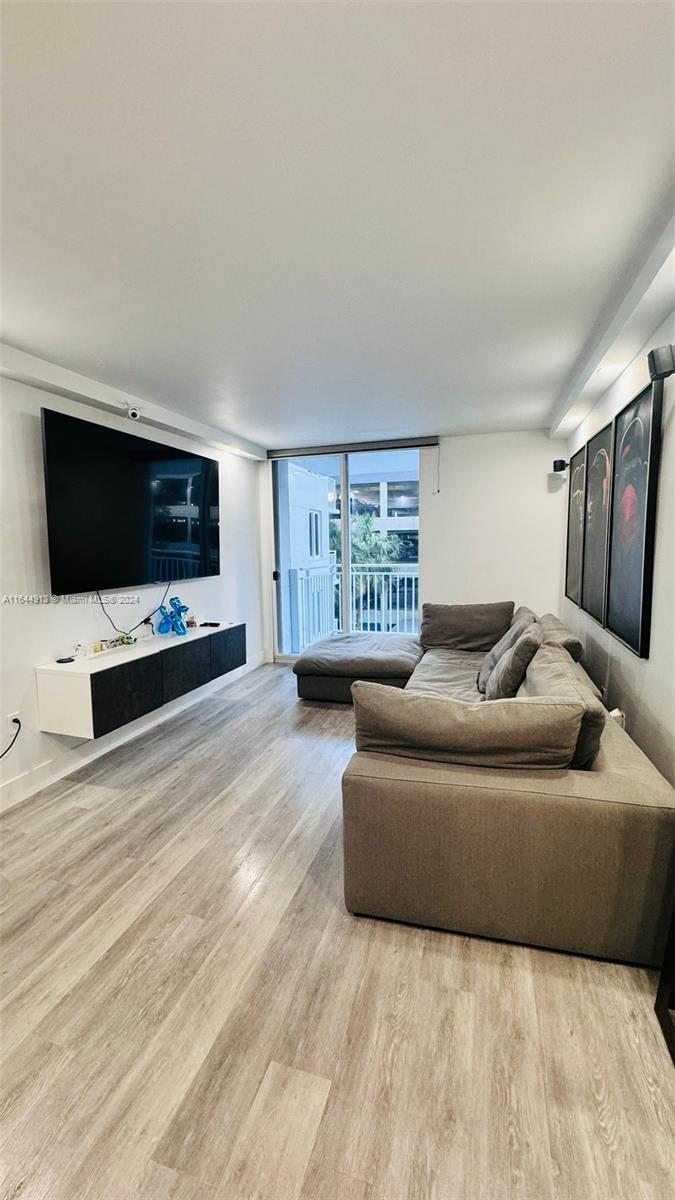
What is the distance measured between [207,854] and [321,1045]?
100cm

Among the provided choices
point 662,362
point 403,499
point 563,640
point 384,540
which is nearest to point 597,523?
point 563,640

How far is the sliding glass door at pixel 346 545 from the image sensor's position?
17.2 feet

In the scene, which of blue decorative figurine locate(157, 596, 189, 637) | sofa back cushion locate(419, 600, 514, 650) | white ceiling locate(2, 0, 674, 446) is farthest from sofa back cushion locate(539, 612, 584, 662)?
blue decorative figurine locate(157, 596, 189, 637)

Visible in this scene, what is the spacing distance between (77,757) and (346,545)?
318cm

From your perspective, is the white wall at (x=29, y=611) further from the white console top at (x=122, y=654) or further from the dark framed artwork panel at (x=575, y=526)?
the dark framed artwork panel at (x=575, y=526)

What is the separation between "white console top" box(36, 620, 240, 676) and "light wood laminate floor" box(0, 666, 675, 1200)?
94cm

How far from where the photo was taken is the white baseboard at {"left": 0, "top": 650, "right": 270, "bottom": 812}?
2658mm

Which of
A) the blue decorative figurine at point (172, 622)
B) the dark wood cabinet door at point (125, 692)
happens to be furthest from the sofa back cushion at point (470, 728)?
the blue decorative figurine at point (172, 622)

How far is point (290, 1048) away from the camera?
1338 millimetres

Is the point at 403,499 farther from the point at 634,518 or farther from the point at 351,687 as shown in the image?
the point at 351,687

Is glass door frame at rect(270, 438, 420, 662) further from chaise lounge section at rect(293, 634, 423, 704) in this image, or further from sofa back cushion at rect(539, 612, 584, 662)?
sofa back cushion at rect(539, 612, 584, 662)

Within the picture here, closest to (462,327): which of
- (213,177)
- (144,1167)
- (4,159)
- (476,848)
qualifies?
(213,177)

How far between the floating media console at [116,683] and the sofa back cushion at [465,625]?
6.45 ft

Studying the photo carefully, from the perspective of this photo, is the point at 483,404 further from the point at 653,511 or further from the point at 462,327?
the point at 653,511
